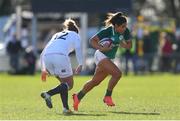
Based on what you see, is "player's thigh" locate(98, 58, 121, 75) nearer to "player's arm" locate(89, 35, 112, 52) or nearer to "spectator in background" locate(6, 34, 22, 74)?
"player's arm" locate(89, 35, 112, 52)

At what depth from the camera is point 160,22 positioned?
4466 cm

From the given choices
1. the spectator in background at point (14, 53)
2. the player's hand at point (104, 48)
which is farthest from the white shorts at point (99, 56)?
the spectator in background at point (14, 53)

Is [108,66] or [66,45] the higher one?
[66,45]

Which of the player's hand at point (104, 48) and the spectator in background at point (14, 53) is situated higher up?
the player's hand at point (104, 48)

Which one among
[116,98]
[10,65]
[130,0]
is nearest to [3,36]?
[10,65]

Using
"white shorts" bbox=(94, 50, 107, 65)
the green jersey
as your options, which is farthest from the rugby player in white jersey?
"white shorts" bbox=(94, 50, 107, 65)

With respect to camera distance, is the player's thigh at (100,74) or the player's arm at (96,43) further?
the player's thigh at (100,74)

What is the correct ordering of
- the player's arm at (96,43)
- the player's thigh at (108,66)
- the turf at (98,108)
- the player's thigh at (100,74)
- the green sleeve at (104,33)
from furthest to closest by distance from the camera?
the player's thigh at (100,74) → the player's thigh at (108,66) → the green sleeve at (104,33) → the player's arm at (96,43) → the turf at (98,108)

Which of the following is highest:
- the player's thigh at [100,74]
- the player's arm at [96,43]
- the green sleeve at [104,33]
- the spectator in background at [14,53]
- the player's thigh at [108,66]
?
the green sleeve at [104,33]

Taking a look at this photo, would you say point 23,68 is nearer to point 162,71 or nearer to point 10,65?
point 10,65

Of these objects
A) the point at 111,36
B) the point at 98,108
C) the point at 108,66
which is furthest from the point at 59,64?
the point at 98,108

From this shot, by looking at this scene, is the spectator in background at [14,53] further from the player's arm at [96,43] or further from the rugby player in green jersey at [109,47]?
the player's arm at [96,43]

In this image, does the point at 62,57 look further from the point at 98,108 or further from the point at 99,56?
the point at 98,108

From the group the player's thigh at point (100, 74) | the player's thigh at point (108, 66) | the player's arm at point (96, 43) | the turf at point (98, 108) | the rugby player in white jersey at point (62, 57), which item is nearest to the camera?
the turf at point (98, 108)
